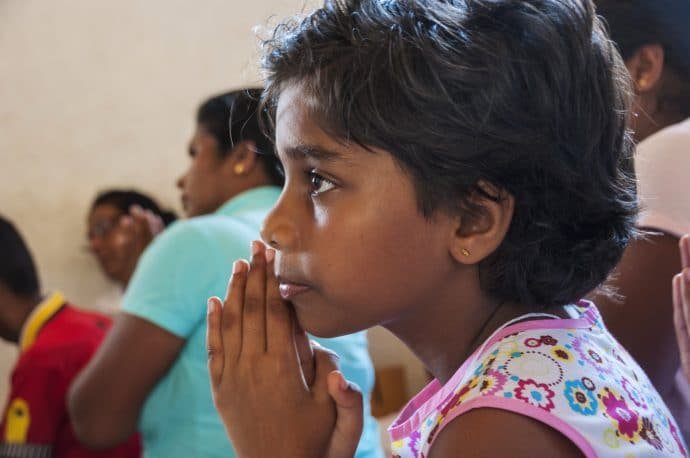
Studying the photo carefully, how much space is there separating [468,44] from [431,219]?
18 cm

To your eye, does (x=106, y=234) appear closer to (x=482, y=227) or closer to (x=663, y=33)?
(x=663, y=33)

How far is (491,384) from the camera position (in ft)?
2.68

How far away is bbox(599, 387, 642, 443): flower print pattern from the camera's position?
0.83 m

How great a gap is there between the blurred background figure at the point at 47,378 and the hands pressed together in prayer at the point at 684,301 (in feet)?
5.63

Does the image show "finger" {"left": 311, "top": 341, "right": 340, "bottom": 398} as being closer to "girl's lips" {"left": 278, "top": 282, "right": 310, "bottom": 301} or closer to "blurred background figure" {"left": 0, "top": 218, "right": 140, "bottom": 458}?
"girl's lips" {"left": 278, "top": 282, "right": 310, "bottom": 301}

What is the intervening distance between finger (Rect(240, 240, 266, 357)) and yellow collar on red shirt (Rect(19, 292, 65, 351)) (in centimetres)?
183

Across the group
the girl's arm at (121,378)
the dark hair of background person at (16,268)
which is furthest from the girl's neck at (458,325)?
the dark hair of background person at (16,268)

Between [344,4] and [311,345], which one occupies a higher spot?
[344,4]

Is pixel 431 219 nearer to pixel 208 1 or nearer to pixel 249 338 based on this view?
pixel 249 338


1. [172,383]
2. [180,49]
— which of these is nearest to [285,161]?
[172,383]

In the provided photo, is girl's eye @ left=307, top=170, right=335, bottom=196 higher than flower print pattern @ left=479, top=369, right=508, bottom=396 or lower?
higher

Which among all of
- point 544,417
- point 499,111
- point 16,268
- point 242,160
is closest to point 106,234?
point 16,268

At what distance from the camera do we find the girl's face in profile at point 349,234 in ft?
2.98

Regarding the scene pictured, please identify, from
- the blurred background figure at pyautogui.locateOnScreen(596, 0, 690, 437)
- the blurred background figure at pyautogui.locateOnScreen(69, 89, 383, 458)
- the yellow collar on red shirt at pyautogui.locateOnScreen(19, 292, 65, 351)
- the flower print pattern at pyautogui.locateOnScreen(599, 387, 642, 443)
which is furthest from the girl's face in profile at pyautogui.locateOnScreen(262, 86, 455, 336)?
the yellow collar on red shirt at pyautogui.locateOnScreen(19, 292, 65, 351)
